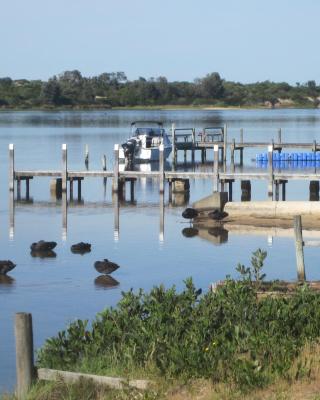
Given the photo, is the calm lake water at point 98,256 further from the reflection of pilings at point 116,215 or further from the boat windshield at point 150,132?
the boat windshield at point 150,132

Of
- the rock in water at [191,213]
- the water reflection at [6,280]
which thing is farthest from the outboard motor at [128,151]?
the water reflection at [6,280]

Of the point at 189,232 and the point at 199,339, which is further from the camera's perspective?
the point at 189,232

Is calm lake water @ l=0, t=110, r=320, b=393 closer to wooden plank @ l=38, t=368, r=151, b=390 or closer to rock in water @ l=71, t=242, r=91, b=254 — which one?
rock in water @ l=71, t=242, r=91, b=254

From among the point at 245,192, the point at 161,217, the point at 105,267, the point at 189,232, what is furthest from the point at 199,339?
the point at 245,192

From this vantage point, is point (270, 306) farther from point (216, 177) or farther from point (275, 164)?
point (275, 164)

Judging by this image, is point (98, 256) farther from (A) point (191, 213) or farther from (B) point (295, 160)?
(B) point (295, 160)

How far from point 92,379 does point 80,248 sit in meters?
17.7

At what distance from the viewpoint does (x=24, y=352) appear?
1220 cm

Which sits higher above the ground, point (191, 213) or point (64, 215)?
point (191, 213)

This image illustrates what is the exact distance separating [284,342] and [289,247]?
702 inches

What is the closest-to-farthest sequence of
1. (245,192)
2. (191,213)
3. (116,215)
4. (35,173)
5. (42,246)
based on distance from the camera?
(42,246)
(191,213)
(116,215)
(35,173)
(245,192)

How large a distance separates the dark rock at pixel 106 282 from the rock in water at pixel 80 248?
4.76m

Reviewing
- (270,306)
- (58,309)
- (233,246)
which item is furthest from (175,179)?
(270,306)

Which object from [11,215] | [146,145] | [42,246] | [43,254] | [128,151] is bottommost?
[11,215]
